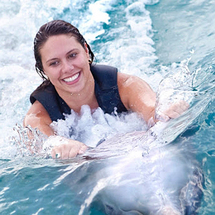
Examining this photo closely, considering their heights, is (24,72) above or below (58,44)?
below

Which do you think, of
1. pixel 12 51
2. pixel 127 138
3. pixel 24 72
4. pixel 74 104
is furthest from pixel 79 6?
pixel 127 138

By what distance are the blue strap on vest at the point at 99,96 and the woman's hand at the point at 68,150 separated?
639 millimetres

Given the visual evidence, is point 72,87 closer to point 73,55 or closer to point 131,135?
point 73,55

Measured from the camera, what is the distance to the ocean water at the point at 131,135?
6.10 feet

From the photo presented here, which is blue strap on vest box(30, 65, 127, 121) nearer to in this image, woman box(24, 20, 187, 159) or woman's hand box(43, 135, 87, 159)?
woman box(24, 20, 187, 159)

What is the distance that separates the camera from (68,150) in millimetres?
2250

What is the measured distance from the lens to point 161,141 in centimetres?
216

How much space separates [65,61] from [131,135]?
2.35 ft

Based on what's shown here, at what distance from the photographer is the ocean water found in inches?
73.2

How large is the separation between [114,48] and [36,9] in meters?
2.10

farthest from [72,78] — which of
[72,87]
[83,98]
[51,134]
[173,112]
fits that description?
[173,112]

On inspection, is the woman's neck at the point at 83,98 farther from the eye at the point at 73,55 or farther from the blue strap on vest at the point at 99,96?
the eye at the point at 73,55

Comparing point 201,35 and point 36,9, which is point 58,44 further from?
point 36,9

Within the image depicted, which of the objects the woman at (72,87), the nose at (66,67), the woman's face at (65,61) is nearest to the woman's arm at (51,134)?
the woman at (72,87)
